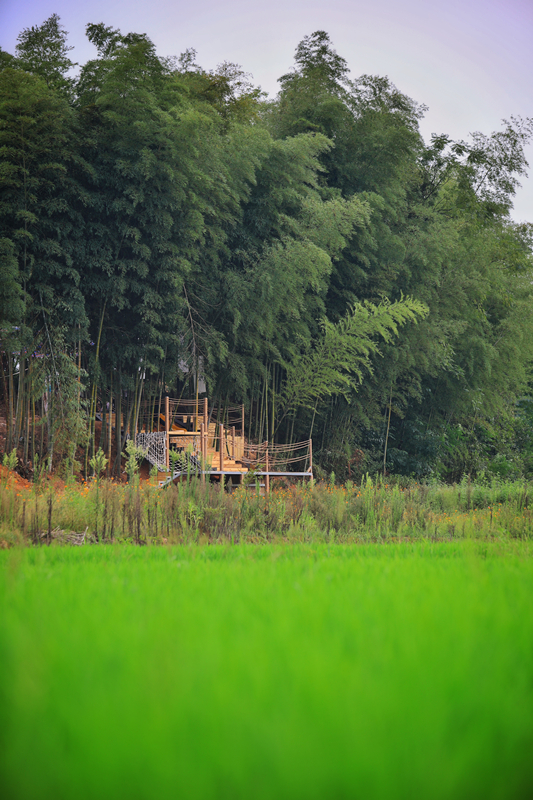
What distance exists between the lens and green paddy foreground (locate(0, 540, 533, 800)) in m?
0.88

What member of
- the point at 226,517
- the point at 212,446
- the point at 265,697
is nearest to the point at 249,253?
the point at 212,446

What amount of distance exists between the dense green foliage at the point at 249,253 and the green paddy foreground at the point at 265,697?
6403 millimetres

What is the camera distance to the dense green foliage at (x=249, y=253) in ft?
27.6

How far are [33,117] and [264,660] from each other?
28.6 feet

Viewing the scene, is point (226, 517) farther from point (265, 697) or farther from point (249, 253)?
point (249, 253)

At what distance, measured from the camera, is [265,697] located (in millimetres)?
1046

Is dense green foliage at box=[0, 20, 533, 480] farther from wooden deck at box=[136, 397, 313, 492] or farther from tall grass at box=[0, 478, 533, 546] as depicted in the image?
tall grass at box=[0, 478, 533, 546]

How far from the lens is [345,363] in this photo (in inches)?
444

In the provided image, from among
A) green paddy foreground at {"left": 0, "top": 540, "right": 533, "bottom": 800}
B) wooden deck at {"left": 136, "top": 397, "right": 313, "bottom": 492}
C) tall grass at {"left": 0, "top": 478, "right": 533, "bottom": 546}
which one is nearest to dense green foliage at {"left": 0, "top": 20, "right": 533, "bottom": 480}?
wooden deck at {"left": 136, "top": 397, "right": 313, "bottom": 492}

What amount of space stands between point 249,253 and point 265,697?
10.2 metres

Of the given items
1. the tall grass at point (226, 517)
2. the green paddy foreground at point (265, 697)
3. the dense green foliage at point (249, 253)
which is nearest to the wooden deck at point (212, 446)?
the dense green foliage at point (249, 253)

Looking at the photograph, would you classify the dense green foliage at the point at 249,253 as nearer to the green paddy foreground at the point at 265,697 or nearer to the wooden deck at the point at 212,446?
the wooden deck at the point at 212,446

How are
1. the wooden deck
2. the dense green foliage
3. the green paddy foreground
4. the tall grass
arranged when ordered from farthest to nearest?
the wooden deck
the dense green foliage
the tall grass
the green paddy foreground

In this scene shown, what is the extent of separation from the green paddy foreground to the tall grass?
2717 millimetres
